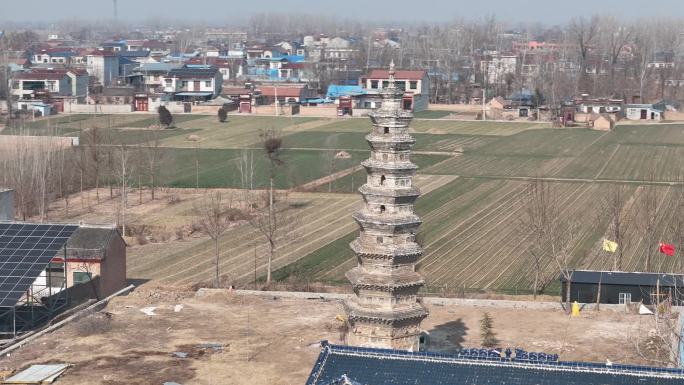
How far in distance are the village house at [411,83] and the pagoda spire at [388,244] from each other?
294 ft

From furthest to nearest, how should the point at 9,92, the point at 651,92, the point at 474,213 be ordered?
the point at 651,92, the point at 9,92, the point at 474,213

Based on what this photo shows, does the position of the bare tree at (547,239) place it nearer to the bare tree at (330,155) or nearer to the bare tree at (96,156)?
the bare tree at (330,155)

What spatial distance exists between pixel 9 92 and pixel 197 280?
75500 millimetres

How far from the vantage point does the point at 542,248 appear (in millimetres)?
51438

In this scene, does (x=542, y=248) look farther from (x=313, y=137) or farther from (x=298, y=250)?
(x=313, y=137)

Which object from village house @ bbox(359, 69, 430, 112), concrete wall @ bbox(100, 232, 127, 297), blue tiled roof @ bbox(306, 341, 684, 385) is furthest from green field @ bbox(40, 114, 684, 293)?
blue tiled roof @ bbox(306, 341, 684, 385)

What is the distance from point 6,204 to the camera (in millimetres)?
50000

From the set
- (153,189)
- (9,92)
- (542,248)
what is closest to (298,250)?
(542,248)

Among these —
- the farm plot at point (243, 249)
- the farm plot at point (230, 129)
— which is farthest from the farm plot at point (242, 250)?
the farm plot at point (230, 129)

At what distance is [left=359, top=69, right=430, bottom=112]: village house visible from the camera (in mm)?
125106

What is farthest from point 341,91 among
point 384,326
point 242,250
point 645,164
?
point 384,326

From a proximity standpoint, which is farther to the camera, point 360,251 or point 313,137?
point 313,137

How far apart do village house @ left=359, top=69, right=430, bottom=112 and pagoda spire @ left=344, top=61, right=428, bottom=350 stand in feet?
294

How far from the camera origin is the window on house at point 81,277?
1741 inches
